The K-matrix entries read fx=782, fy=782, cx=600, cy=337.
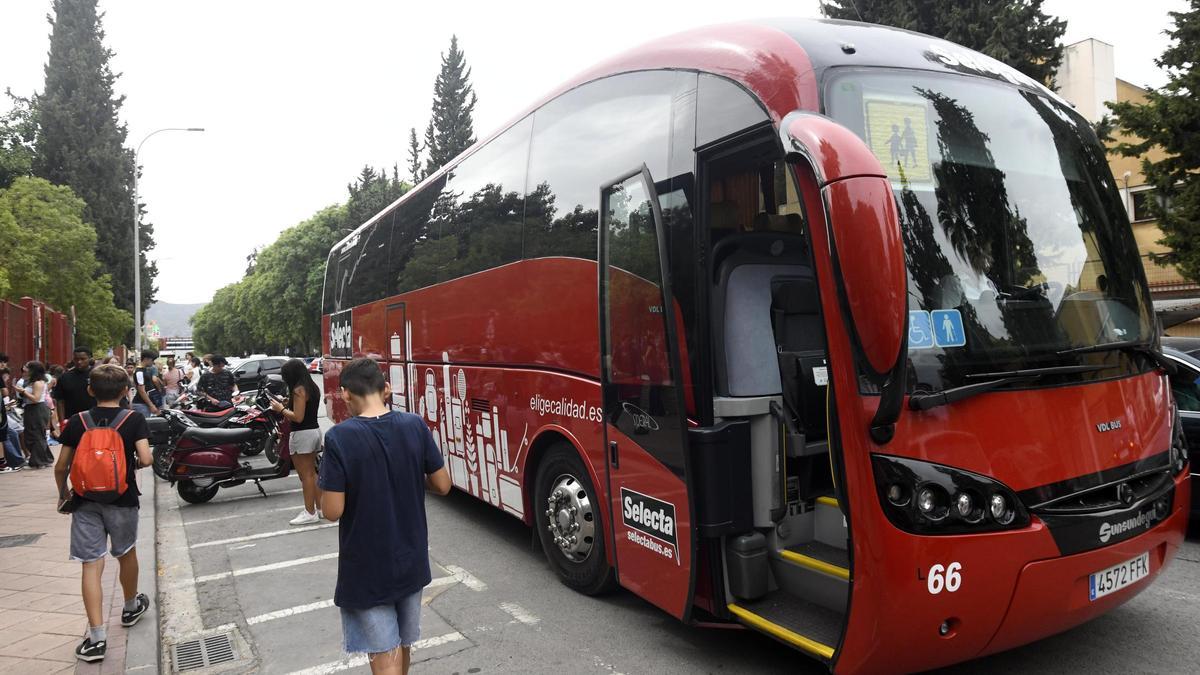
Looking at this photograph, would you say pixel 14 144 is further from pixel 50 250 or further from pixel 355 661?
pixel 355 661

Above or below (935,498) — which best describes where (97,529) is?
below

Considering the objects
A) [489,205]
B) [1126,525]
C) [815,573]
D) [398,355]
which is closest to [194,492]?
[398,355]

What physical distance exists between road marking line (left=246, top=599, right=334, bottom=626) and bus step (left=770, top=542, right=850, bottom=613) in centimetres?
337

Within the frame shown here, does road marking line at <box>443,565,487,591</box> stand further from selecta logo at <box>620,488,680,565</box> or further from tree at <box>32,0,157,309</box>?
tree at <box>32,0,157,309</box>

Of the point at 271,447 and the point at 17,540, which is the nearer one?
the point at 17,540

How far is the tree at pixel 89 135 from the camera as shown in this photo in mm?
44656

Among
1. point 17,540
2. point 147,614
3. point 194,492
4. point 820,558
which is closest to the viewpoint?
point 820,558

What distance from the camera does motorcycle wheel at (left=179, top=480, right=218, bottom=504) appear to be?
376 inches

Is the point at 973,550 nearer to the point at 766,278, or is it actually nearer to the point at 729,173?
the point at 766,278

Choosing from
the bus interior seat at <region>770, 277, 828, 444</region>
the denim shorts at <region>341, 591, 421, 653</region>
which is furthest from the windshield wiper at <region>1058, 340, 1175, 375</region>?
the denim shorts at <region>341, 591, 421, 653</region>

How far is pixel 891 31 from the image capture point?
4242 millimetres

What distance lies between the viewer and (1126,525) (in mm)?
3473

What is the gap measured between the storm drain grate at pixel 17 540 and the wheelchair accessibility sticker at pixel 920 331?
8217 mm

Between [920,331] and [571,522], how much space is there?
2.94 meters
